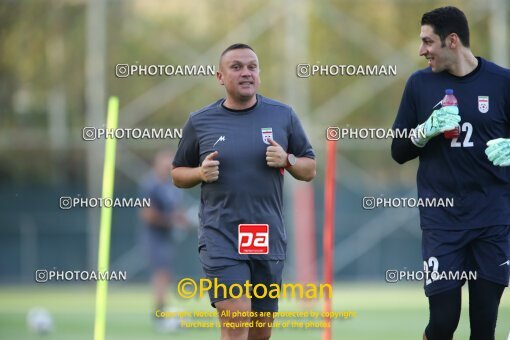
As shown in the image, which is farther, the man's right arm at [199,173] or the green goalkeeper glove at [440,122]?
the man's right arm at [199,173]

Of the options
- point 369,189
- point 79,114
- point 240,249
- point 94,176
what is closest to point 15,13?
point 79,114

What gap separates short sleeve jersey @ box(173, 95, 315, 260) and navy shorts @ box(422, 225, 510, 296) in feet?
3.33

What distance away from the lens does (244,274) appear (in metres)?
7.07

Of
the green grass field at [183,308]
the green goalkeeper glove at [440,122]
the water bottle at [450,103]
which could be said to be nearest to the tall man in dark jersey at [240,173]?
the green goalkeeper glove at [440,122]

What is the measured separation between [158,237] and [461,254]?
8.30 meters

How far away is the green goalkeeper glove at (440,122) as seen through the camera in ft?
22.4

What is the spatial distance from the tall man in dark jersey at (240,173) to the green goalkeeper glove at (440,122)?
2.74ft

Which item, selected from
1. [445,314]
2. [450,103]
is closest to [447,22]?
[450,103]

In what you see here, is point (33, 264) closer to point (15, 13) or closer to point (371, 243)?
point (15, 13)

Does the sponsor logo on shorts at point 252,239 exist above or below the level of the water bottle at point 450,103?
below

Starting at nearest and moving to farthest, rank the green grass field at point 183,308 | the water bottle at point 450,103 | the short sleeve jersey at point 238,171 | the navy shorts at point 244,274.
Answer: the water bottle at point 450,103
the navy shorts at point 244,274
the short sleeve jersey at point 238,171
the green grass field at point 183,308

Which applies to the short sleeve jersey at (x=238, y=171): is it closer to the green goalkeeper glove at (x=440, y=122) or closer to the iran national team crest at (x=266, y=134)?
the iran national team crest at (x=266, y=134)

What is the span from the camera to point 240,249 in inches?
279

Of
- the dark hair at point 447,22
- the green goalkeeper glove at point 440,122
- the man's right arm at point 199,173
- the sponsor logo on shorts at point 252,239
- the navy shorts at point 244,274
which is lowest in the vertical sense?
the navy shorts at point 244,274
